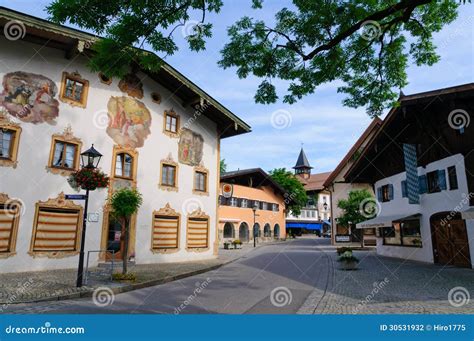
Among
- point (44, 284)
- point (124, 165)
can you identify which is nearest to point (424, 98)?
point (124, 165)

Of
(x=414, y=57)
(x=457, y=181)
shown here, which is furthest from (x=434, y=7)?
(x=457, y=181)

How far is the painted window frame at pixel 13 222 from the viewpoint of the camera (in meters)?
12.7

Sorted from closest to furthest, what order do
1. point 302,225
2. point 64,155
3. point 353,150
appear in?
point 64,155
point 353,150
point 302,225

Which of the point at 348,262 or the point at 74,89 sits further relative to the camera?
the point at 74,89

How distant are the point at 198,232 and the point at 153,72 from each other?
31.9ft

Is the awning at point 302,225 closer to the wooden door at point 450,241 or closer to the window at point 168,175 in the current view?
the wooden door at point 450,241

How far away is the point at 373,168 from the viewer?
24172 mm

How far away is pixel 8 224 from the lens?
504 inches

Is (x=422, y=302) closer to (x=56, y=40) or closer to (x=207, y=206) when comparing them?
(x=207, y=206)

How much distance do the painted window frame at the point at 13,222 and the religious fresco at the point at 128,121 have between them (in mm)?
5165

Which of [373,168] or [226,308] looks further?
[373,168]

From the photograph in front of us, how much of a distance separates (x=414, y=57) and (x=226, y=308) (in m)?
8.81

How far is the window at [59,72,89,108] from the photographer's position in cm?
1502

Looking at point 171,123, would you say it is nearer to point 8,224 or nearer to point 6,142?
point 6,142
